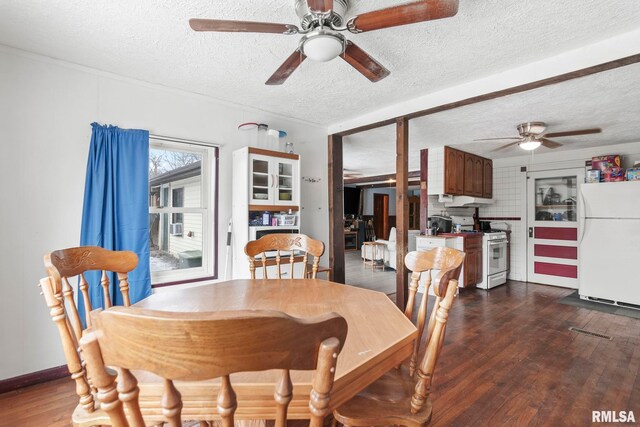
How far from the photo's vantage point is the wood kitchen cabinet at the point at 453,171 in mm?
4707

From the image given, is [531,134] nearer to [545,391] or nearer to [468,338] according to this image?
[468,338]

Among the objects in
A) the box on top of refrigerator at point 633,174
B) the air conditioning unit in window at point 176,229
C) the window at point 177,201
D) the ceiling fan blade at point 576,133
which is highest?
the ceiling fan blade at point 576,133

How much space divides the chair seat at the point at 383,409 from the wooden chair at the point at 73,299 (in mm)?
834

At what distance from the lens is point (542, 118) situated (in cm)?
357

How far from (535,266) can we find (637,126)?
2607mm

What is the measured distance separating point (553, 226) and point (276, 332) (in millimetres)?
6323

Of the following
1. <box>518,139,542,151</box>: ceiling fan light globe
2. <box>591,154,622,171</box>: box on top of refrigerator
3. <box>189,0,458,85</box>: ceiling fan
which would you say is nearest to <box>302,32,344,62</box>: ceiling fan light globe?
<box>189,0,458,85</box>: ceiling fan

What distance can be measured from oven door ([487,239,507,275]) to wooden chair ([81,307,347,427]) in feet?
17.2

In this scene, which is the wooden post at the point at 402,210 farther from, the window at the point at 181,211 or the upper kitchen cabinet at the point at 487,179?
the upper kitchen cabinet at the point at 487,179

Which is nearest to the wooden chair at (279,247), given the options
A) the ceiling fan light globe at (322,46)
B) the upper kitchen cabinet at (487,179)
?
the ceiling fan light globe at (322,46)

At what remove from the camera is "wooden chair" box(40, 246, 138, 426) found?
98 centimetres

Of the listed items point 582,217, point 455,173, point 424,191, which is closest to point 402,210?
point 424,191

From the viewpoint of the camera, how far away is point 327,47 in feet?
5.41

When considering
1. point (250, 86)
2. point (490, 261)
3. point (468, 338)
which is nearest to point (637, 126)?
point (490, 261)
